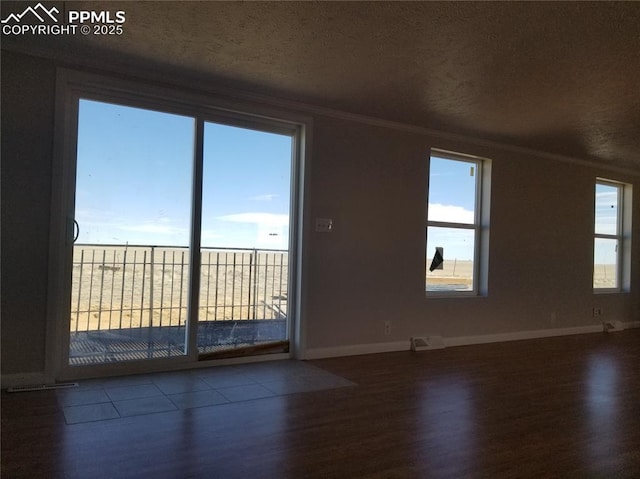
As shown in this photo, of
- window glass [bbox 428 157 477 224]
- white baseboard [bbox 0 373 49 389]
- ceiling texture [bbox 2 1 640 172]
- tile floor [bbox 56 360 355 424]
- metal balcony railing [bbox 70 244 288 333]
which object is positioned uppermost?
ceiling texture [bbox 2 1 640 172]

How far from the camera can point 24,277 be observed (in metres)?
3.14

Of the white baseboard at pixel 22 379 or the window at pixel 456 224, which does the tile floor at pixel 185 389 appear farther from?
the window at pixel 456 224

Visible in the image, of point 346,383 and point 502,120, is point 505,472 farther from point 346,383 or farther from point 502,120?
point 502,120

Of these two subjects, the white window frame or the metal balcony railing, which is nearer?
the metal balcony railing

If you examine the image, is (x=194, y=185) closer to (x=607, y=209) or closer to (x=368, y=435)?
(x=368, y=435)

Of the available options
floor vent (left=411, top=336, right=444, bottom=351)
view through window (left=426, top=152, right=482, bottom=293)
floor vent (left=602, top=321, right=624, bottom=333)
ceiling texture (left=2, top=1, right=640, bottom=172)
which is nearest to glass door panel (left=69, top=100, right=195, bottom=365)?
ceiling texture (left=2, top=1, right=640, bottom=172)

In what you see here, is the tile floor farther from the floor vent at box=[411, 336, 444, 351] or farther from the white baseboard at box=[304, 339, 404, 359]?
the floor vent at box=[411, 336, 444, 351]

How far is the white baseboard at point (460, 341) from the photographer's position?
436 cm

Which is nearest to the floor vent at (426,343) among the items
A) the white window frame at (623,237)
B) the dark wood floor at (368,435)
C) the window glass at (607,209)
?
the dark wood floor at (368,435)

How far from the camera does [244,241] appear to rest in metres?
4.10

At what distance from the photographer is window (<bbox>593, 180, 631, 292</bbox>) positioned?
6.73 m

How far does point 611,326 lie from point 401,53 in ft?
18.3

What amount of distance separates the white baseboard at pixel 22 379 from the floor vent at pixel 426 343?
10.7ft

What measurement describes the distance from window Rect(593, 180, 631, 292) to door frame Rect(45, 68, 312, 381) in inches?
187
